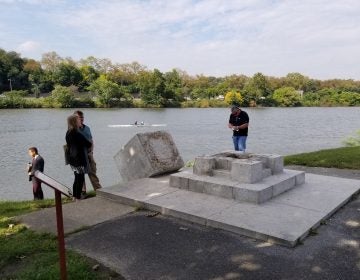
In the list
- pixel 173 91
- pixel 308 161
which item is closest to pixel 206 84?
pixel 173 91

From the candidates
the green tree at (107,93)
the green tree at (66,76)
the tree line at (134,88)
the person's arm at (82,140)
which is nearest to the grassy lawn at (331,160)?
the person's arm at (82,140)

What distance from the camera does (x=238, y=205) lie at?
229 inches

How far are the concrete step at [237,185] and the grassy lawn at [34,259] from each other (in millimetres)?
2673

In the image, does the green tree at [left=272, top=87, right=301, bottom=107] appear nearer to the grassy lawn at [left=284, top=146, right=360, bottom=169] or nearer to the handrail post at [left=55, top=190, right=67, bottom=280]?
the grassy lawn at [left=284, top=146, right=360, bottom=169]

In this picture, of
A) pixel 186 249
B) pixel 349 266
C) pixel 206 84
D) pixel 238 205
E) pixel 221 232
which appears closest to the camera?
pixel 349 266

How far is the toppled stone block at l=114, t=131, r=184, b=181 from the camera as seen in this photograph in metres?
7.70

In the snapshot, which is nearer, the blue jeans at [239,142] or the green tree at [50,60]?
the blue jeans at [239,142]

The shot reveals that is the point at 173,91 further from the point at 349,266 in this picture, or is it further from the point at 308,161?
the point at 349,266

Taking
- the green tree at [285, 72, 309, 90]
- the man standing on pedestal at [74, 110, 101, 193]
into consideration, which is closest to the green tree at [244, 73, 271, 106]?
the green tree at [285, 72, 309, 90]

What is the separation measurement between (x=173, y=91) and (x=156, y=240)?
3397 inches

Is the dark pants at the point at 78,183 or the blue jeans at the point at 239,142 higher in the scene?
the blue jeans at the point at 239,142

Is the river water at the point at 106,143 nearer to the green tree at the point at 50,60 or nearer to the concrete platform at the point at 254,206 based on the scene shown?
the concrete platform at the point at 254,206

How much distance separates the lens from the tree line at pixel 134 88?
79.8 m

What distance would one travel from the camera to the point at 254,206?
577 centimetres
